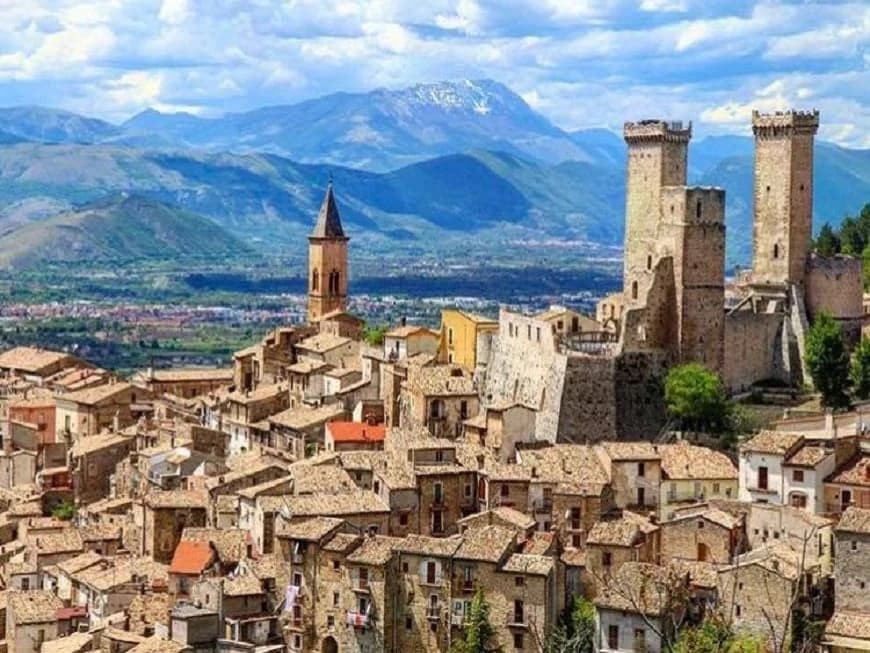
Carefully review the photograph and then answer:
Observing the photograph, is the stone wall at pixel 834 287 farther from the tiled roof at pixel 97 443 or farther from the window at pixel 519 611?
the tiled roof at pixel 97 443

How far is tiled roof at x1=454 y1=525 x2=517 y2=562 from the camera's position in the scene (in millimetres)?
51469

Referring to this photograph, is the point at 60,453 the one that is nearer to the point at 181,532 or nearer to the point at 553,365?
the point at 181,532

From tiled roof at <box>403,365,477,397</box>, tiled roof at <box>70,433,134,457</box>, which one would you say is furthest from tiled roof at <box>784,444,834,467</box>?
tiled roof at <box>70,433,134,457</box>

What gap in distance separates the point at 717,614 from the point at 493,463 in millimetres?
14767

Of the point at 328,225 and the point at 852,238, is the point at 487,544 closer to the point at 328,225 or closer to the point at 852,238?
the point at 328,225

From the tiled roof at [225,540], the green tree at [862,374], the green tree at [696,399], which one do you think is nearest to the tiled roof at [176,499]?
the tiled roof at [225,540]

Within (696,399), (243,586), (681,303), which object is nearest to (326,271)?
(681,303)

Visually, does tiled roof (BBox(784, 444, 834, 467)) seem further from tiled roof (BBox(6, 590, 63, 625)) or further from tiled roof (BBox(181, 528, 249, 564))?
tiled roof (BBox(6, 590, 63, 625))

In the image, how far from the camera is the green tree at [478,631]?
50.8 metres

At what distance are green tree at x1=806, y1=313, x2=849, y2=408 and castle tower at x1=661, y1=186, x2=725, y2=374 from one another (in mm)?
3980

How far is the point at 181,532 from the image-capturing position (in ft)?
205

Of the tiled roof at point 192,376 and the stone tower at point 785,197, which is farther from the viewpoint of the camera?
the tiled roof at point 192,376

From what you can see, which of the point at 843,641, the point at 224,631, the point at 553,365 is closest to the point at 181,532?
the point at 224,631

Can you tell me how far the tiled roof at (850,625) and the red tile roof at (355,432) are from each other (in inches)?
946
